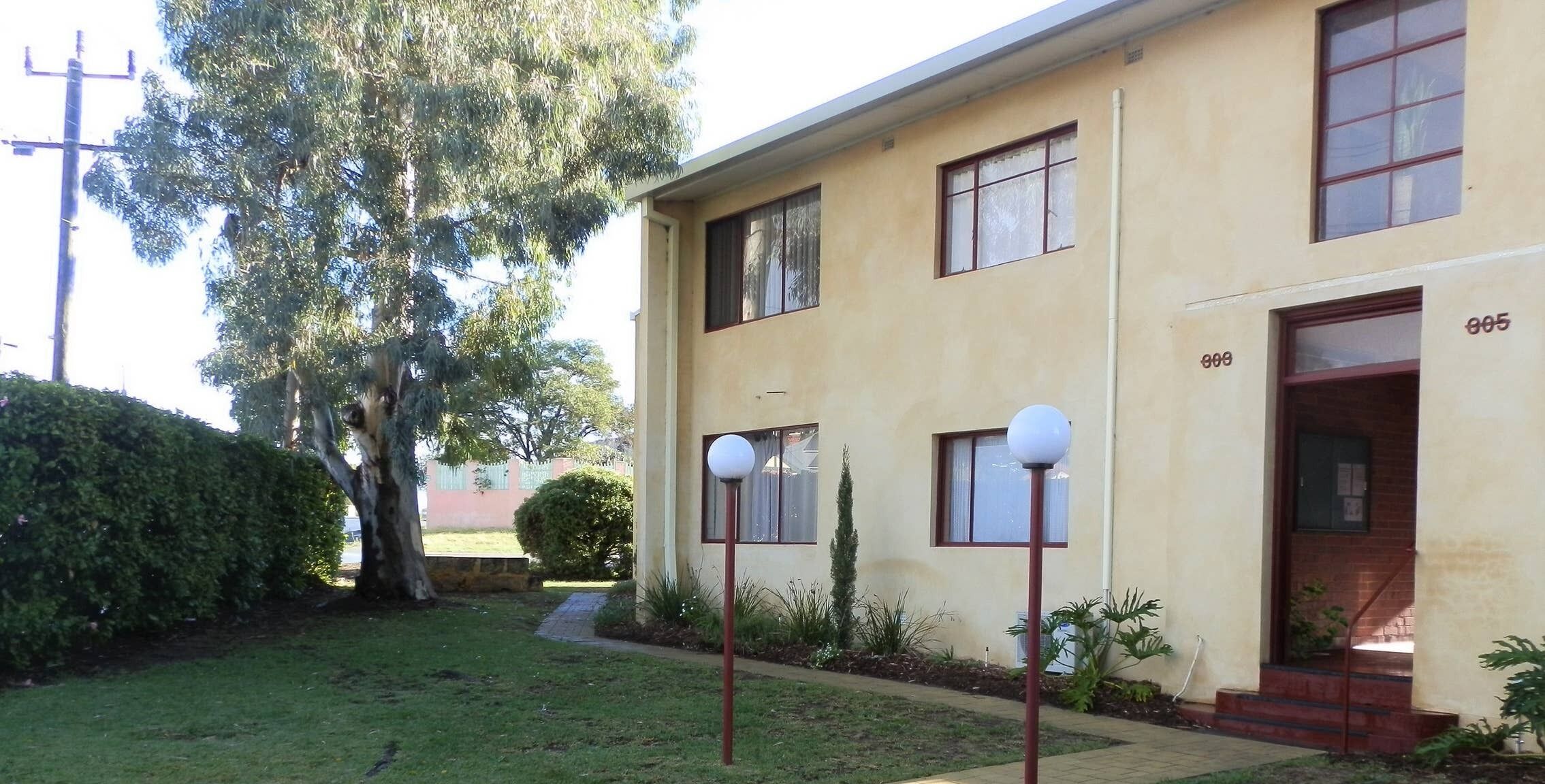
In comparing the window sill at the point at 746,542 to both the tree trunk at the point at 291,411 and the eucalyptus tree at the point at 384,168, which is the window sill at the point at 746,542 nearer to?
Result: the eucalyptus tree at the point at 384,168

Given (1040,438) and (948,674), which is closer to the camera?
(1040,438)

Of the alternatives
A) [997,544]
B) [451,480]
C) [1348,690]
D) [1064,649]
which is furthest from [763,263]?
[451,480]

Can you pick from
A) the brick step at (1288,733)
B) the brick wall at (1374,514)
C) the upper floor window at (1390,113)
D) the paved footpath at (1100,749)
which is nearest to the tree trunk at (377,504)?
the paved footpath at (1100,749)

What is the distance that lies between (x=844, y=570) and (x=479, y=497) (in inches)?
1397

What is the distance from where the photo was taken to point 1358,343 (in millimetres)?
9164

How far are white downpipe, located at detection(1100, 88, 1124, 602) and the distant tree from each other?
40.4m

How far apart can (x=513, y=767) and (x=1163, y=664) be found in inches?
204

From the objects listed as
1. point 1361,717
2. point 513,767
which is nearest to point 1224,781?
point 1361,717

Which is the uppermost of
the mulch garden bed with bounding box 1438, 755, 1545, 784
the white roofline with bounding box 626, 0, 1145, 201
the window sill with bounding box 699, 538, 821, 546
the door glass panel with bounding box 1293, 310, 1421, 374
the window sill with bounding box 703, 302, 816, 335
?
the white roofline with bounding box 626, 0, 1145, 201

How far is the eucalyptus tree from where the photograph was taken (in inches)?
570

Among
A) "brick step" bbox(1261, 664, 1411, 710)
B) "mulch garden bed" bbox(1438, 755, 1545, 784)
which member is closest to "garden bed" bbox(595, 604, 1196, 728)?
"brick step" bbox(1261, 664, 1411, 710)

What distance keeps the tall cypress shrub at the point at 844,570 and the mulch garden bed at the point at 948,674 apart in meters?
0.39

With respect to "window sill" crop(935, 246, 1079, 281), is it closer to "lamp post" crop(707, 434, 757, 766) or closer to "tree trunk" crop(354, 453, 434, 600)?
"lamp post" crop(707, 434, 757, 766)

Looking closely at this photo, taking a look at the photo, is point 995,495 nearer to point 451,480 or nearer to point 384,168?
point 384,168
